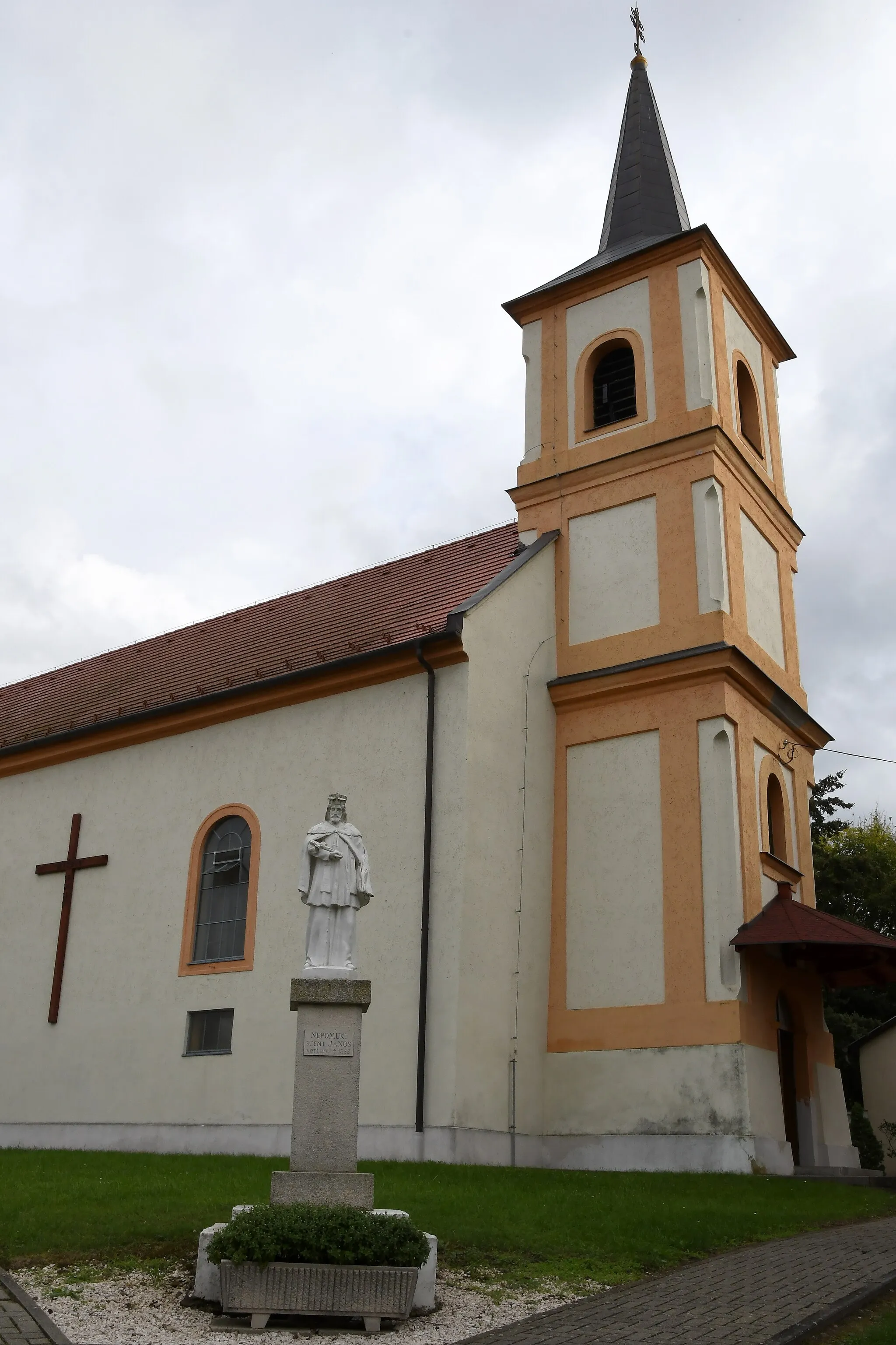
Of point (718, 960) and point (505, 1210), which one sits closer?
point (505, 1210)

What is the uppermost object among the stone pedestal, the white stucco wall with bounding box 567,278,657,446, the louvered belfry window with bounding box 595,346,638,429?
the white stucco wall with bounding box 567,278,657,446

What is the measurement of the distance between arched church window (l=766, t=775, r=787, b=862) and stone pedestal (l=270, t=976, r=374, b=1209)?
10875 millimetres

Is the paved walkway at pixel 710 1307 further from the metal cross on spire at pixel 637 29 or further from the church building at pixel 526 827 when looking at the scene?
the metal cross on spire at pixel 637 29

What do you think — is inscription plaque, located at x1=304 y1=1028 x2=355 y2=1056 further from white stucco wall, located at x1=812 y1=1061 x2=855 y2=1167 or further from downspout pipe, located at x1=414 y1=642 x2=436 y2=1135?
white stucco wall, located at x1=812 y1=1061 x2=855 y2=1167

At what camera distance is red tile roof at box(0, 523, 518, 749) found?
1944cm

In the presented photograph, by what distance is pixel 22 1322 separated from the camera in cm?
736

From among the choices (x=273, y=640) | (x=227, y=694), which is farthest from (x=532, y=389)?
(x=227, y=694)

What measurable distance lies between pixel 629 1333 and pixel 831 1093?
40.5 feet

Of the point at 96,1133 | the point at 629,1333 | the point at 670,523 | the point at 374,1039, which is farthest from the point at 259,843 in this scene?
the point at 629,1333

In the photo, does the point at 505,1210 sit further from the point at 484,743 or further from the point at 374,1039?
the point at 484,743

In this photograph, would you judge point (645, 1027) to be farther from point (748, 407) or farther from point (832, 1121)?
point (748, 407)

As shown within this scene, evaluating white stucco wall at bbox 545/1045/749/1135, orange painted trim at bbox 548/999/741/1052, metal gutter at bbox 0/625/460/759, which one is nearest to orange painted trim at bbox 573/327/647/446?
metal gutter at bbox 0/625/460/759

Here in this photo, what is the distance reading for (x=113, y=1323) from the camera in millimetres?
7648

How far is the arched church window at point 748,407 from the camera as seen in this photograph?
70.9 feet
